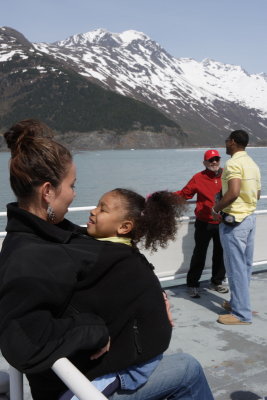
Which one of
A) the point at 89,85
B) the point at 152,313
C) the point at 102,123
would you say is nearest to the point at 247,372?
the point at 152,313

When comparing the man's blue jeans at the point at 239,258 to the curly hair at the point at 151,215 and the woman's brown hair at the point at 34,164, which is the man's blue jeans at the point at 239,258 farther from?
the woman's brown hair at the point at 34,164

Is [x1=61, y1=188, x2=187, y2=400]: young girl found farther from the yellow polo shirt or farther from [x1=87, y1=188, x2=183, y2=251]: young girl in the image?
the yellow polo shirt

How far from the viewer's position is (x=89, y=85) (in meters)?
191

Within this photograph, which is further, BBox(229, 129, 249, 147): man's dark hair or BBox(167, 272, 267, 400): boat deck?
BBox(229, 129, 249, 147): man's dark hair

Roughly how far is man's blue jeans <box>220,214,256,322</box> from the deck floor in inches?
7.4

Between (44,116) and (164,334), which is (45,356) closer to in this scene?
(164,334)

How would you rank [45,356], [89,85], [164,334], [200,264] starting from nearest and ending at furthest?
1. [45,356]
2. [164,334]
3. [200,264]
4. [89,85]

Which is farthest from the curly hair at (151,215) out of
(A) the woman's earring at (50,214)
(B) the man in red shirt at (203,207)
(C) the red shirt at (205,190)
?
(C) the red shirt at (205,190)

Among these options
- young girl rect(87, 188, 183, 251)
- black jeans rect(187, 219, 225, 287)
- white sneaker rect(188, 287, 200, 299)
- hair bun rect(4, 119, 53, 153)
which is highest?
hair bun rect(4, 119, 53, 153)

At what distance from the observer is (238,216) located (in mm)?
4145

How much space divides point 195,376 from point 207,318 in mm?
3015

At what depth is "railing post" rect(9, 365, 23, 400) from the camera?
1515 millimetres

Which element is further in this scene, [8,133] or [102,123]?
[102,123]

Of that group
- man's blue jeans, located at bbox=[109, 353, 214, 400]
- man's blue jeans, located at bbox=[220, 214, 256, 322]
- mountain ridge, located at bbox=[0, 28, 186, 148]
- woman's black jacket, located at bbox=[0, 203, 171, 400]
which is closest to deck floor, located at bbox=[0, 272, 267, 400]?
man's blue jeans, located at bbox=[220, 214, 256, 322]
